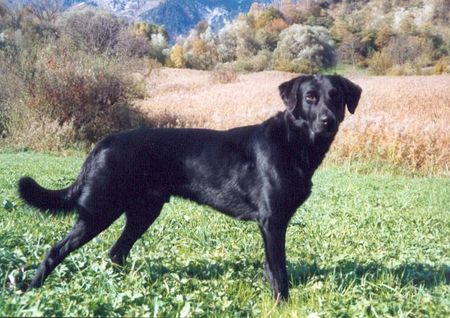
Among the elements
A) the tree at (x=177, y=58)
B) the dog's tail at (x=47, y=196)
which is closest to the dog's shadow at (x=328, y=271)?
the dog's tail at (x=47, y=196)

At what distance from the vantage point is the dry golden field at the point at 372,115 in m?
13.2

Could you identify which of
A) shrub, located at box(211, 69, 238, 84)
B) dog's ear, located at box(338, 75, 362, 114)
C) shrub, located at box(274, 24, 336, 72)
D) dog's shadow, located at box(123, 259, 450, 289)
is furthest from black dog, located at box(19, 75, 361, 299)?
shrub, located at box(274, 24, 336, 72)

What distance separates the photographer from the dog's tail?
3.84 meters

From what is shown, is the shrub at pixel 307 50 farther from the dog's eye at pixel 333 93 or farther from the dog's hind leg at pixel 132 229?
the dog's hind leg at pixel 132 229

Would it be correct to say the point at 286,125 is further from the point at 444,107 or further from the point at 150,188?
the point at 444,107

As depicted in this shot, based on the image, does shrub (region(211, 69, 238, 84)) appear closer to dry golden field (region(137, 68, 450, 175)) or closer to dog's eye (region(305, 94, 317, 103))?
dry golden field (region(137, 68, 450, 175))

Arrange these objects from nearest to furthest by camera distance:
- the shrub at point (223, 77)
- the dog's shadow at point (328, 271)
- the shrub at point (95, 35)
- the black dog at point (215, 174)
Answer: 1. the black dog at point (215, 174)
2. the dog's shadow at point (328, 271)
3. the shrub at point (95, 35)
4. the shrub at point (223, 77)

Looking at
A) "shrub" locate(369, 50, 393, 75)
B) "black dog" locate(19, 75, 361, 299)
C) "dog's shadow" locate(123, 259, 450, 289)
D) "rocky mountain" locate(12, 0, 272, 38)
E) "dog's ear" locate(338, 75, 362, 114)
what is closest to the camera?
"black dog" locate(19, 75, 361, 299)

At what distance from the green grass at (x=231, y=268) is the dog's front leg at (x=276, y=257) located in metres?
0.10

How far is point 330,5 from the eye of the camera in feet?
194

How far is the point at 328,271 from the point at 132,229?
1.67m

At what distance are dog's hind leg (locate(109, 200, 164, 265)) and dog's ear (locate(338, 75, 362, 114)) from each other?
1.84 metres

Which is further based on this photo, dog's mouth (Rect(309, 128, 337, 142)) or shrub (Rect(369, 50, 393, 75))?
shrub (Rect(369, 50, 393, 75))

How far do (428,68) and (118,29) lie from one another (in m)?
25.0
